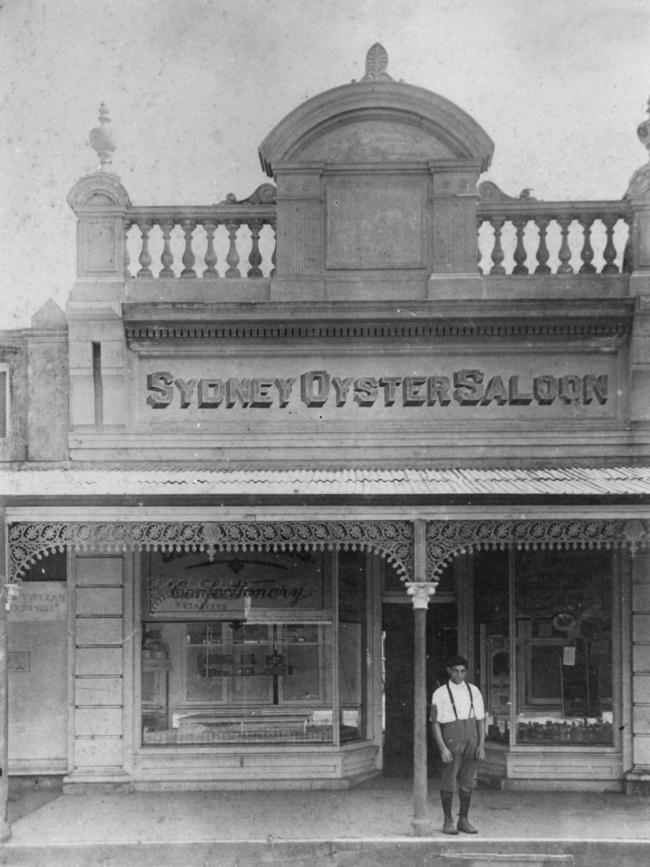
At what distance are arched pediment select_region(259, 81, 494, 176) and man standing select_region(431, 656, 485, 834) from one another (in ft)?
19.7

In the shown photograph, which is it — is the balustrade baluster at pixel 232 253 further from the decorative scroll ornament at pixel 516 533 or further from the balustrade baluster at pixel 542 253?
the decorative scroll ornament at pixel 516 533

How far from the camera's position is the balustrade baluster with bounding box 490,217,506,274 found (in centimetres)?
1277

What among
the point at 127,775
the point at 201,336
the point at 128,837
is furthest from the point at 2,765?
the point at 201,336

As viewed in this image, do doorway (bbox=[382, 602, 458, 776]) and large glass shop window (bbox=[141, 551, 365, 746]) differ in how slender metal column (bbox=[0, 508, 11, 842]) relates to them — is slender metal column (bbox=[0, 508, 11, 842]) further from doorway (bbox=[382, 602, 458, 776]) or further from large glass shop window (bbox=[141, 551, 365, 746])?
doorway (bbox=[382, 602, 458, 776])

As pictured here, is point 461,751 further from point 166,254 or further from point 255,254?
point 166,254

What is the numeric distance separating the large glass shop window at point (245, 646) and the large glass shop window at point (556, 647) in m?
1.95

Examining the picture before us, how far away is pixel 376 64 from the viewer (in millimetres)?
12922

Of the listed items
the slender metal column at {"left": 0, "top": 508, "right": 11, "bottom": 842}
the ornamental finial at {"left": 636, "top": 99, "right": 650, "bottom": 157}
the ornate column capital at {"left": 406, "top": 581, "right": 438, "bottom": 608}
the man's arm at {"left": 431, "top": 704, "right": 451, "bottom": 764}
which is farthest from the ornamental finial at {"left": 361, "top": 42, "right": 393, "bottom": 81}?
the man's arm at {"left": 431, "top": 704, "right": 451, "bottom": 764}

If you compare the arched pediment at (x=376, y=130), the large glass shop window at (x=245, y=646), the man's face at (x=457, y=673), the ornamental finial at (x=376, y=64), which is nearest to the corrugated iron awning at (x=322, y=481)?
the large glass shop window at (x=245, y=646)

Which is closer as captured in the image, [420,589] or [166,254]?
[420,589]

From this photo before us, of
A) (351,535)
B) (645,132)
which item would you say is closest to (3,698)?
(351,535)

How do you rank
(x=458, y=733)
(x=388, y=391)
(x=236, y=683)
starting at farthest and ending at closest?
(x=388, y=391) < (x=236, y=683) < (x=458, y=733)

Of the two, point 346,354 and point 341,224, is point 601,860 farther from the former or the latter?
point 341,224

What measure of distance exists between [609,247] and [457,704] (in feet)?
19.1
